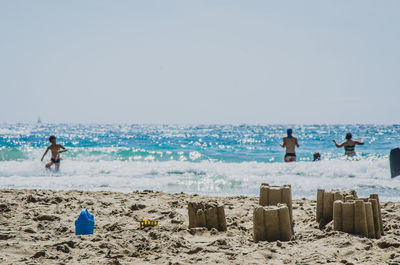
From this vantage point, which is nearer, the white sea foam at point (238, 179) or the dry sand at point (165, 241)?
the dry sand at point (165, 241)

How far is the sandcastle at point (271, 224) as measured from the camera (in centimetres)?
391

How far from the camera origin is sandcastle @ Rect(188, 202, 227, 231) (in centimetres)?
446

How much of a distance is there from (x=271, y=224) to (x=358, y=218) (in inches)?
34.1

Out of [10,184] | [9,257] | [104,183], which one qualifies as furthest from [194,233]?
[10,184]

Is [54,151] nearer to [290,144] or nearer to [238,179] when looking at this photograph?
[238,179]

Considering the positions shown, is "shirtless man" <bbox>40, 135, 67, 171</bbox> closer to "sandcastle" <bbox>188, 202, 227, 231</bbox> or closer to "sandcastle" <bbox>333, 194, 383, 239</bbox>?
"sandcastle" <bbox>188, 202, 227, 231</bbox>

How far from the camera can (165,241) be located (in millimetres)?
3973

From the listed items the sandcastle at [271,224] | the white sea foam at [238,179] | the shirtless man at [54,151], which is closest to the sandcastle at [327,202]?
the sandcastle at [271,224]

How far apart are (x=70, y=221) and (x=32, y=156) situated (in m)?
16.5

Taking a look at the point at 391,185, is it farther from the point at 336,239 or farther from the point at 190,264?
the point at 190,264

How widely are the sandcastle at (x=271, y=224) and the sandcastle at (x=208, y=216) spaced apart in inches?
23.1

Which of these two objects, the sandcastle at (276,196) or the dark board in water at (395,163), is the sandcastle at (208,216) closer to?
the sandcastle at (276,196)

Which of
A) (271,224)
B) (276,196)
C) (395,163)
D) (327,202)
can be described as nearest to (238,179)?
(395,163)

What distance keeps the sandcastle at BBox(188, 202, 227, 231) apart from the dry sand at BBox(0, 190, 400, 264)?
124 mm
